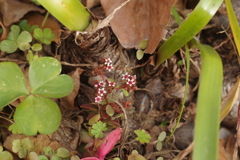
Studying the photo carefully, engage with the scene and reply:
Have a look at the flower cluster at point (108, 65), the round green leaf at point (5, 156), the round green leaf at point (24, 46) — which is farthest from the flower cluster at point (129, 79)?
the round green leaf at point (5, 156)

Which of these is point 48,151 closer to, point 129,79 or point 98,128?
point 98,128

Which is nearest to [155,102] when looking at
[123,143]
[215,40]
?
[123,143]

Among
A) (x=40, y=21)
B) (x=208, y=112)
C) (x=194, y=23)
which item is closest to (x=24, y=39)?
(x=40, y=21)

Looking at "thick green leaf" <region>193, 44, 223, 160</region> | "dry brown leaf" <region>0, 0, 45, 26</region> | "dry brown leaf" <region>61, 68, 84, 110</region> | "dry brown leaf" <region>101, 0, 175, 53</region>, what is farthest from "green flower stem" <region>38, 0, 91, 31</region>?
"thick green leaf" <region>193, 44, 223, 160</region>

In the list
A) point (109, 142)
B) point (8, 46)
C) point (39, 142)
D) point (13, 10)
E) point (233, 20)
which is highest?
point (233, 20)

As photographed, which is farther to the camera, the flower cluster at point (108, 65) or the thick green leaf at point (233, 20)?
the flower cluster at point (108, 65)

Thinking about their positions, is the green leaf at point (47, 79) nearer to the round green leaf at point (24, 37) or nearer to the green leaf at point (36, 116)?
the green leaf at point (36, 116)

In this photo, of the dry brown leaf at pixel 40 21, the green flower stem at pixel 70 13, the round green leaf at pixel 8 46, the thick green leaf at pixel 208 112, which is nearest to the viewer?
the thick green leaf at pixel 208 112
